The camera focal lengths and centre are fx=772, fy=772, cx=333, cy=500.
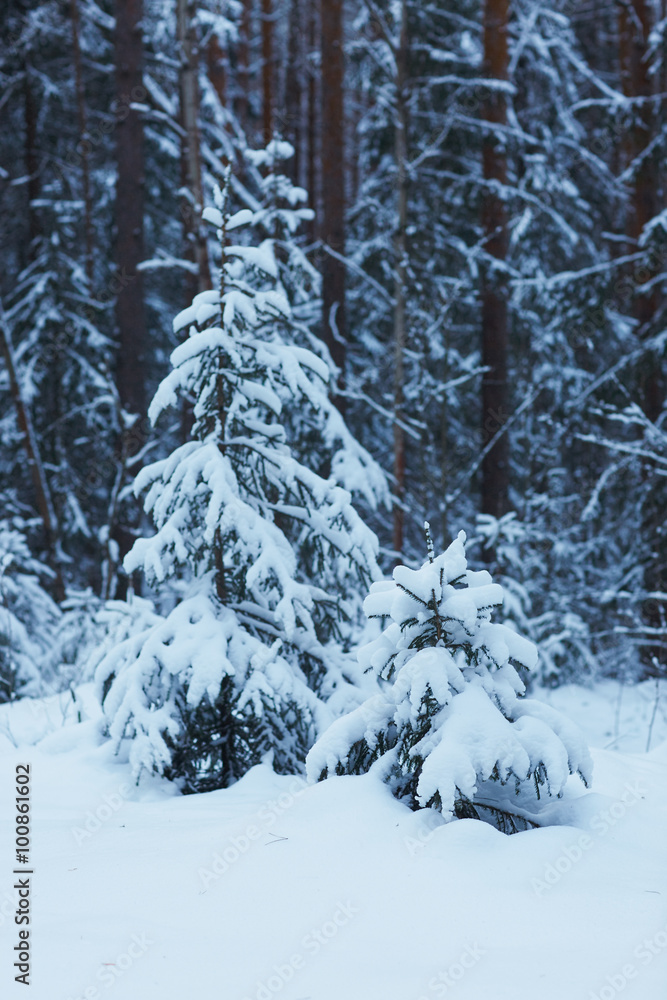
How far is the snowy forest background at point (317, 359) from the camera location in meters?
4.38

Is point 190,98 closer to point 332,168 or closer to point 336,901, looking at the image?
point 332,168

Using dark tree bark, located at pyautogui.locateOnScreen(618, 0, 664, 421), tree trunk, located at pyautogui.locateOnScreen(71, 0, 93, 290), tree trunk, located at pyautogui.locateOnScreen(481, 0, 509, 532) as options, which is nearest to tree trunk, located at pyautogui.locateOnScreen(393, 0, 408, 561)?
tree trunk, located at pyautogui.locateOnScreen(481, 0, 509, 532)

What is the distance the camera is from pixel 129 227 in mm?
9781

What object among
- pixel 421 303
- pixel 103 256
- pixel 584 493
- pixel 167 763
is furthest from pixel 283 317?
pixel 103 256

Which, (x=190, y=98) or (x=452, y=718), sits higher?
(x=190, y=98)

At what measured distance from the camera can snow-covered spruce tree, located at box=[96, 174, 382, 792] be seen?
Result: 13.3 feet

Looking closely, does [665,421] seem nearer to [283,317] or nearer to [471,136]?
[471,136]

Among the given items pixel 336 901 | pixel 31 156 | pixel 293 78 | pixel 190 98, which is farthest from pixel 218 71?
pixel 336 901

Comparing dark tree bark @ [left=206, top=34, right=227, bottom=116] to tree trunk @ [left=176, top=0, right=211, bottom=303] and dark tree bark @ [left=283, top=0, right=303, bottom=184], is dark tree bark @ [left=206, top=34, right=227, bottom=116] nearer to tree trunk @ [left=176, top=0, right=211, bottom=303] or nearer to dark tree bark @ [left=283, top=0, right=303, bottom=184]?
dark tree bark @ [left=283, top=0, right=303, bottom=184]

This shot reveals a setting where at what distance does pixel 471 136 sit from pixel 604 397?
4.27 m

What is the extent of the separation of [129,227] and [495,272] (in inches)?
191

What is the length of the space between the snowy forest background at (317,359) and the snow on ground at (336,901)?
0.85 metres

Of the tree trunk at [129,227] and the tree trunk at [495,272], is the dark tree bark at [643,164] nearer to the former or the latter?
the tree trunk at [495,272]

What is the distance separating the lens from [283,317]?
462 cm
